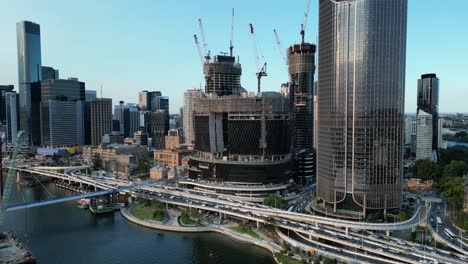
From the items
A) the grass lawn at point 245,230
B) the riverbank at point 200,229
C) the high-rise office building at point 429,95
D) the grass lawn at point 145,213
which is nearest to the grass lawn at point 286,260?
the riverbank at point 200,229

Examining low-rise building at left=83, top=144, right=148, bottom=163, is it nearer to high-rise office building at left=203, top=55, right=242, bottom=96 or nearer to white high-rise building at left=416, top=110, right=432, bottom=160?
high-rise office building at left=203, top=55, right=242, bottom=96

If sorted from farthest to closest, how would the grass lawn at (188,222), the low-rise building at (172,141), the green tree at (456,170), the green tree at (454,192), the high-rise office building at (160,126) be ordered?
the high-rise office building at (160,126)
the low-rise building at (172,141)
the green tree at (456,170)
the green tree at (454,192)
the grass lawn at (188,222)

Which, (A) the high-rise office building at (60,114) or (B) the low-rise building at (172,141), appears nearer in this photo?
(B) the low-rise building at (172,141)

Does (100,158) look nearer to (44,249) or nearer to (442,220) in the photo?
(44,249)

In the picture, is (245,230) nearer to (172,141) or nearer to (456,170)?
(456,170)

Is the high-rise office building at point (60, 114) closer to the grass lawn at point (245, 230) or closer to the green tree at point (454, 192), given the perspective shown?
the grass lawn at point (245, 230)

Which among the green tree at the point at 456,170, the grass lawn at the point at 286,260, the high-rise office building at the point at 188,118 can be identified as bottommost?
the grass lawn at the point at 286,260

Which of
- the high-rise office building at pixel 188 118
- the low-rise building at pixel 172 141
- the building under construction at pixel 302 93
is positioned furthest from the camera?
the high-rise office building at pixel 188 118

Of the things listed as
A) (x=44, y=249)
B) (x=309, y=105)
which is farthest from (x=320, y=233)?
(x=309, y=105)
